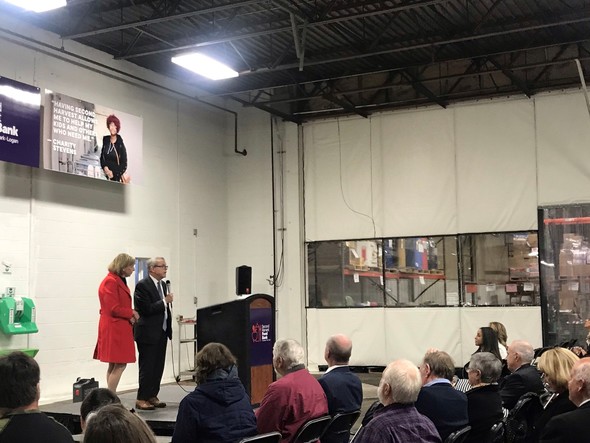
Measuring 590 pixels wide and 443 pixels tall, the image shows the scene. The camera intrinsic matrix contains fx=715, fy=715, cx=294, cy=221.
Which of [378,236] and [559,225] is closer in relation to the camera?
[559,225]

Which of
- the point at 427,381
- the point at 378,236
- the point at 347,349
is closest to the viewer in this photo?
the point at 427,381

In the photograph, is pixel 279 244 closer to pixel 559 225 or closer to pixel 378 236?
pixel 378 236

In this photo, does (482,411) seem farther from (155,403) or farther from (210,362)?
(155,403)

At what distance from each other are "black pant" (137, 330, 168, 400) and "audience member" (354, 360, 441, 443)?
2.99 m

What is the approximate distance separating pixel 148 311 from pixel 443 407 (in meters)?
2.90

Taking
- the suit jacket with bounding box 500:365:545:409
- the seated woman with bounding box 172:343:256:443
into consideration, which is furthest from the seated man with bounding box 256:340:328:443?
the suit jacket with bounding box 500:365:545:409

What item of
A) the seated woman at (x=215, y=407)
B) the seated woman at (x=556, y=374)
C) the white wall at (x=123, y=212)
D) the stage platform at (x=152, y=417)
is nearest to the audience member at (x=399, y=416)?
the seated woman at (x=215, y=407)

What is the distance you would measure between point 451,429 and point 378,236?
27.8ft

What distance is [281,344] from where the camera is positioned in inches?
169

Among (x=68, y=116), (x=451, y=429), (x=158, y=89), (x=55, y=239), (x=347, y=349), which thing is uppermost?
(x=158, y=89)

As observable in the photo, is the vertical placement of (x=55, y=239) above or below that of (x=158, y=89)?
below

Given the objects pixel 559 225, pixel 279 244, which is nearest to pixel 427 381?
pixel 559 225

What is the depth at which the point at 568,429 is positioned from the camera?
9.27 ft

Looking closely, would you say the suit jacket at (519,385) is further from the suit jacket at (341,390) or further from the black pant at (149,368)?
the black pant at (149,368)
